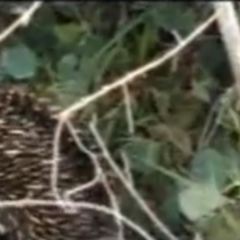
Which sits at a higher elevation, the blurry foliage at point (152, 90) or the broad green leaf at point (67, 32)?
the broad green leaf at point (67, 32)

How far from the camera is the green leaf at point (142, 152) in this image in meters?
1.11

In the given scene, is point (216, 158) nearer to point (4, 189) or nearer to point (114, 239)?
point (114, 239)

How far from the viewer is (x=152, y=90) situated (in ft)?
3.69

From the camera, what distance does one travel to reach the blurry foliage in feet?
3.53

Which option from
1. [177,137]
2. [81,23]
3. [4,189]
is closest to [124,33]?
[81,23]

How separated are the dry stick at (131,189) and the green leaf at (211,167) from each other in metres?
0.09

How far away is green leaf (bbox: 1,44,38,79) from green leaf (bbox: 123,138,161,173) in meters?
0.18

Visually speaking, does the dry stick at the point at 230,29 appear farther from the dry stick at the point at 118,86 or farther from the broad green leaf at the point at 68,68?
the broad green leaf at the point at 68,68

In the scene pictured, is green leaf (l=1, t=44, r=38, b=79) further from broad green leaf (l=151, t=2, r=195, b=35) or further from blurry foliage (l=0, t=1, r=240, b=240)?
broad green leaf (l=151, t=2, r=195, b=35)

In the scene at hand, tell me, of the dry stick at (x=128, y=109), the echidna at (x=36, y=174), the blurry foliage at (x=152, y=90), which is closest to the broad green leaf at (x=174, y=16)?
the blurry foliage at (x=152, y=90)

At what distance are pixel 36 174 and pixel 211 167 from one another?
25cm

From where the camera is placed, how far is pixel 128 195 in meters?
1.15

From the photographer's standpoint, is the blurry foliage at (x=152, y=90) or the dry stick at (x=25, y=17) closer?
the dry stick at (x=25, y=17)

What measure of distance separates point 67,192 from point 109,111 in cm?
13
